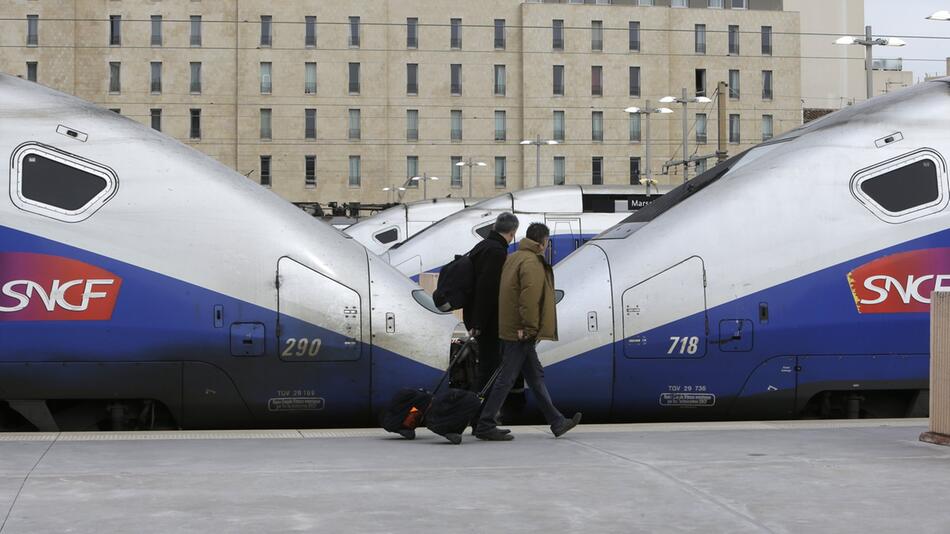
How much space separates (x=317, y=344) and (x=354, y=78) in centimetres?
7786

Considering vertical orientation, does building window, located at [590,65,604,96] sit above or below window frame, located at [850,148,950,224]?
above

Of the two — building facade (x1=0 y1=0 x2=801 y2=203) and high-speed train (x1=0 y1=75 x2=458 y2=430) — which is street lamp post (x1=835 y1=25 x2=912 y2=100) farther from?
building facade (x1=0 y1=0 x2=801 y2=203)

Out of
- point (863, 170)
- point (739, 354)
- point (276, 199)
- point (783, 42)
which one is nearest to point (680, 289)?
point (739, 354)

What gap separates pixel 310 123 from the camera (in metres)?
89.3

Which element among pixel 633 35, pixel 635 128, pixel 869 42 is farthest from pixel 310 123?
pixel 869 42

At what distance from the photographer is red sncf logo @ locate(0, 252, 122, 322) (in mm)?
12047

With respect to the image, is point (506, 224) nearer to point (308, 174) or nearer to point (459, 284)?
point (459, 284)

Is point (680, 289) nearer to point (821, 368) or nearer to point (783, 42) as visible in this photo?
point (821, 368)

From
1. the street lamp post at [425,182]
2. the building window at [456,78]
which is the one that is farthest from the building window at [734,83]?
the street lamp post at [425,182]

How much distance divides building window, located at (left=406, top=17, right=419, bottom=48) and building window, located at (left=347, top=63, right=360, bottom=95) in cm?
362

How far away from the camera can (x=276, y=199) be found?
42.9ft

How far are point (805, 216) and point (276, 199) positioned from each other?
4.96 m

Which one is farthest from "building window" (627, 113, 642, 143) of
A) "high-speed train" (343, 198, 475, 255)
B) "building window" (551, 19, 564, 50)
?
"high-speed train" (343, 198, 475, 255)

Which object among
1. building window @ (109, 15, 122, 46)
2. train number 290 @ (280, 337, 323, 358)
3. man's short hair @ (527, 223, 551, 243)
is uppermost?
building window @ (109, 15, 122, 46)
